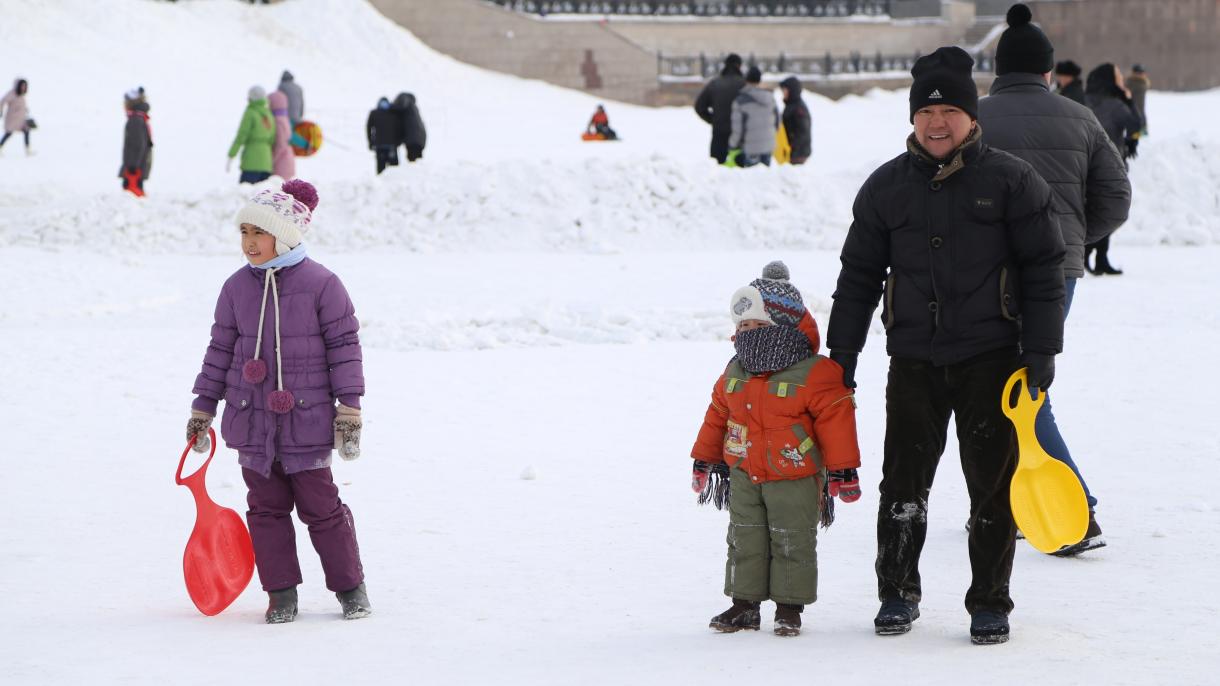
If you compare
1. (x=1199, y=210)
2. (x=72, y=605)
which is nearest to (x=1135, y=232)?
(x=1199, y=210)

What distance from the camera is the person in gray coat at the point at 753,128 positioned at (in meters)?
18.3

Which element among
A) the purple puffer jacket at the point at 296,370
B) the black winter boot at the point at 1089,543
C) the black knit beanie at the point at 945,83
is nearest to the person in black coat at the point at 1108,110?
the black winter boot at the point at 1089,543

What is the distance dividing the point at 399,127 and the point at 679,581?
54.3 ft

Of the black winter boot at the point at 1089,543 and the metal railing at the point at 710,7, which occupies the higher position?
the metal railing at the point at 710,7

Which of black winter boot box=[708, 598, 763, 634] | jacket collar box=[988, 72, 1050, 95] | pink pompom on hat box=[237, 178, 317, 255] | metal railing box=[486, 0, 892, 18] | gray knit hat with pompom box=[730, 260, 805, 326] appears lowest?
black winter boot box=[708, 598, 763, 634]

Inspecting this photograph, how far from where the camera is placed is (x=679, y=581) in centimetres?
552

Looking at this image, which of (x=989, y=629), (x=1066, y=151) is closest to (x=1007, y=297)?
(x=989, y=629)

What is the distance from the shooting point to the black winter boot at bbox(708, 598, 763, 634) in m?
4.76

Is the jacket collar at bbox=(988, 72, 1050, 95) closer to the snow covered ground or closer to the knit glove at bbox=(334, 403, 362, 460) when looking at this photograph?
the snow covered ground

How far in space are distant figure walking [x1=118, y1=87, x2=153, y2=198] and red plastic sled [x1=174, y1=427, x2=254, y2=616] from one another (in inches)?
587

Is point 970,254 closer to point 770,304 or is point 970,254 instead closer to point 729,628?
point 770,304

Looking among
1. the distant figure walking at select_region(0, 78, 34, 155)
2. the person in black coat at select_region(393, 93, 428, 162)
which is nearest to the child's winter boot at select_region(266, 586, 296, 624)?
the person in black coat at select_region(393, 93, 428, 162)

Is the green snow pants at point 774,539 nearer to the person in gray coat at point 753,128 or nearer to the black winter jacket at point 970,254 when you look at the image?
the black winter jacket at point 970,254

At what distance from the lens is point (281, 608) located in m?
5.00
